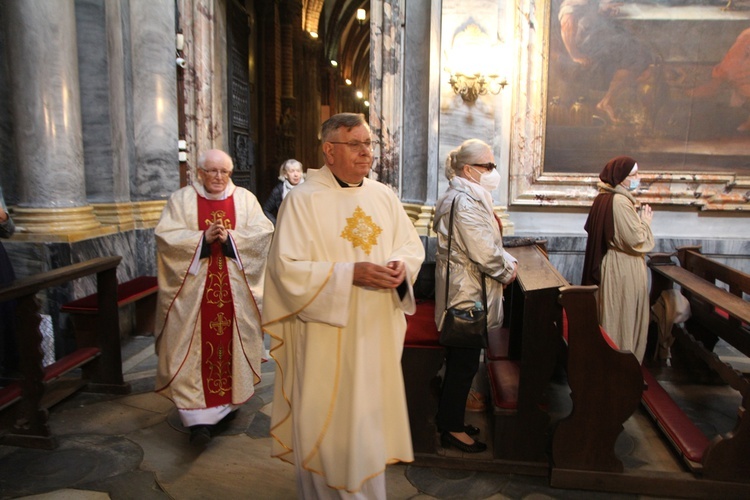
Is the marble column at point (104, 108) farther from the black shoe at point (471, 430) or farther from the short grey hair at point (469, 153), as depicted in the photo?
the black shoe at point (471, 430)

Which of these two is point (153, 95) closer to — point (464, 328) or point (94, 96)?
point (94, 96)

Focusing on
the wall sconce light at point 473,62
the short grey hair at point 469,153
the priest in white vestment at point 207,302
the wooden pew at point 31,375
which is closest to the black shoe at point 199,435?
the priest in white vestment at point 207,302

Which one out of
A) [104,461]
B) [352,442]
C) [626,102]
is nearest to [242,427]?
[104,461]

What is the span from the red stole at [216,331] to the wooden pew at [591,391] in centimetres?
202

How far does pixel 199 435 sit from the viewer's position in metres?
3.42

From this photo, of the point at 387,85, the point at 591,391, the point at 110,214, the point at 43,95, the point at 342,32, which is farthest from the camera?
the point at 342,32

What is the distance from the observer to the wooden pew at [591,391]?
116 inches

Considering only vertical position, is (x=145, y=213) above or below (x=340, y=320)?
above

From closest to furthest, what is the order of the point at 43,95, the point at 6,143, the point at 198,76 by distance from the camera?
the point at 43,95 → the point at 6,143 → the point at 198,76

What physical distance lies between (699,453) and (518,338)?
56.7 inches

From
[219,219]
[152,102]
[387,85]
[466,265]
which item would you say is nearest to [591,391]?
[466,265]

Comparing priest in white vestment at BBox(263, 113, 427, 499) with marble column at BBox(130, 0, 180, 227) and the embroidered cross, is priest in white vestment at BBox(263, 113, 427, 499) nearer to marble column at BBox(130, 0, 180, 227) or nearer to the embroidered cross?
the embroidered cross

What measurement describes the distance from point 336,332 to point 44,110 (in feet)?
12.9

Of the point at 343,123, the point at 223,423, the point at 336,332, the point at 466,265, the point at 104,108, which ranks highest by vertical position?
the point at 104,108
